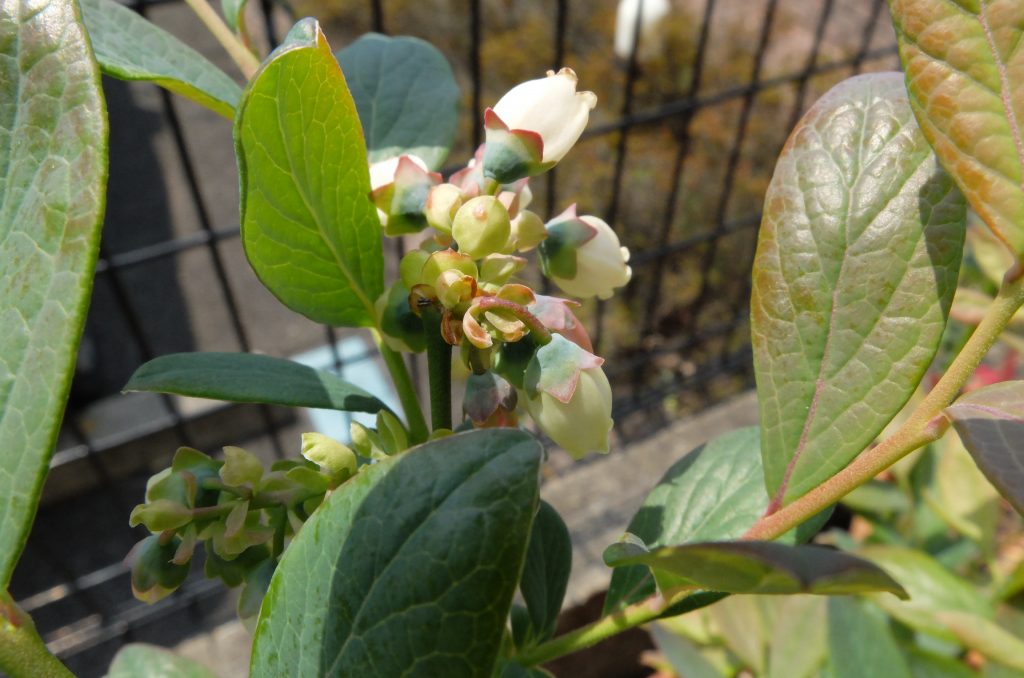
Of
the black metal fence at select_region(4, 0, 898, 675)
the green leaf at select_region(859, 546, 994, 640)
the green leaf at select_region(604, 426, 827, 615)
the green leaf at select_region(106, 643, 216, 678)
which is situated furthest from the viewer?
the black metal fence at select_region(4, 0, 898, 675)

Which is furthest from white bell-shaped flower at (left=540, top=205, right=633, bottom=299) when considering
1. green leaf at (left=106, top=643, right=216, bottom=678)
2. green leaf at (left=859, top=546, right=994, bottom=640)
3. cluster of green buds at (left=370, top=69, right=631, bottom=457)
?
green leaf at (left=859, top=546, right=994, bottom=640)

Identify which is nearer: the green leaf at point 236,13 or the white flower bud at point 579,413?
the white flower bud at point 579,413

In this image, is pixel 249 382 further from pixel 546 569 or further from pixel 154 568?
pixel 546 569

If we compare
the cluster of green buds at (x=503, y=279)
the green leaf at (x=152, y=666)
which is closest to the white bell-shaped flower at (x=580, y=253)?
the cluster of green buds at (x=503, y=279)

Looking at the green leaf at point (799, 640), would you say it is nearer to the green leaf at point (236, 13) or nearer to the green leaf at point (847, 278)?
the green leaf at point (847, 278)

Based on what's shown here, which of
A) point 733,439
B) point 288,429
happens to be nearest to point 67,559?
point 288,429

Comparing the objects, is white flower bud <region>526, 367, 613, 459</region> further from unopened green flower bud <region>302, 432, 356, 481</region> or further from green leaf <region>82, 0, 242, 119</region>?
green leaf <region>82, 0, 242, 119</region>

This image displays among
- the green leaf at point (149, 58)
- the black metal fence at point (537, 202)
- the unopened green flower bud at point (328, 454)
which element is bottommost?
the black metal fence at point (537, 202)

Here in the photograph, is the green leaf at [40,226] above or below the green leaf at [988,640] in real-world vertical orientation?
above
